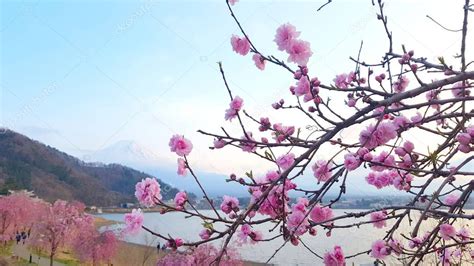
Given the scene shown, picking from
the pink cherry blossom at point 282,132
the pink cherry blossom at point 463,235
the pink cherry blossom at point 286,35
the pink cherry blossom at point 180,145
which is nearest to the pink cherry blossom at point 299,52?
the pink cherry blossom at point 286,35

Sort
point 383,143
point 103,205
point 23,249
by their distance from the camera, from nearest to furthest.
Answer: point 383,143
point 23,249
point 103,205

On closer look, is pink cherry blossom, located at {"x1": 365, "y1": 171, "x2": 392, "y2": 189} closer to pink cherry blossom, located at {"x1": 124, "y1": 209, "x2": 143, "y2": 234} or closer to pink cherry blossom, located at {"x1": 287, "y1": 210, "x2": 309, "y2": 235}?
pink cherry blossom, located at {"x1": 287, "y1": 210, "x2": 309, "y2": 235}

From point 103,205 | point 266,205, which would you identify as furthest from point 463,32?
point 103,205

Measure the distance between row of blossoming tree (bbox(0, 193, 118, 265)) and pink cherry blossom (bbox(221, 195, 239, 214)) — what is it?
15327 millimetres

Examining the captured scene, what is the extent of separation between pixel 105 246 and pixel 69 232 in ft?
6.82

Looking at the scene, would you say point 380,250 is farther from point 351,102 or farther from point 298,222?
point 351,102

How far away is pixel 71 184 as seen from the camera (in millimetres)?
37969

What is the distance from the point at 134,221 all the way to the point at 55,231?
1705 cm

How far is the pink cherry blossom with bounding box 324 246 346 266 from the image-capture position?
4.67 feet

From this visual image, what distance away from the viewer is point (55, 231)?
16641mm

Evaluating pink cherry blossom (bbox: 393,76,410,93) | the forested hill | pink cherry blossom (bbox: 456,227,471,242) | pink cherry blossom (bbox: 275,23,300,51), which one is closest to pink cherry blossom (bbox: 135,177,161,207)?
pink cherry blossom (bbox: 275,23,300,51)

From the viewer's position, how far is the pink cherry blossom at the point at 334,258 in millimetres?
1423

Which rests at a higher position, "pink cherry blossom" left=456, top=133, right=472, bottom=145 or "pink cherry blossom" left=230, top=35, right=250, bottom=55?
"pink cherry blossom" left=230, top=35, right=250, bottom=55

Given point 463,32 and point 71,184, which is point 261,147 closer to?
point 463,32
